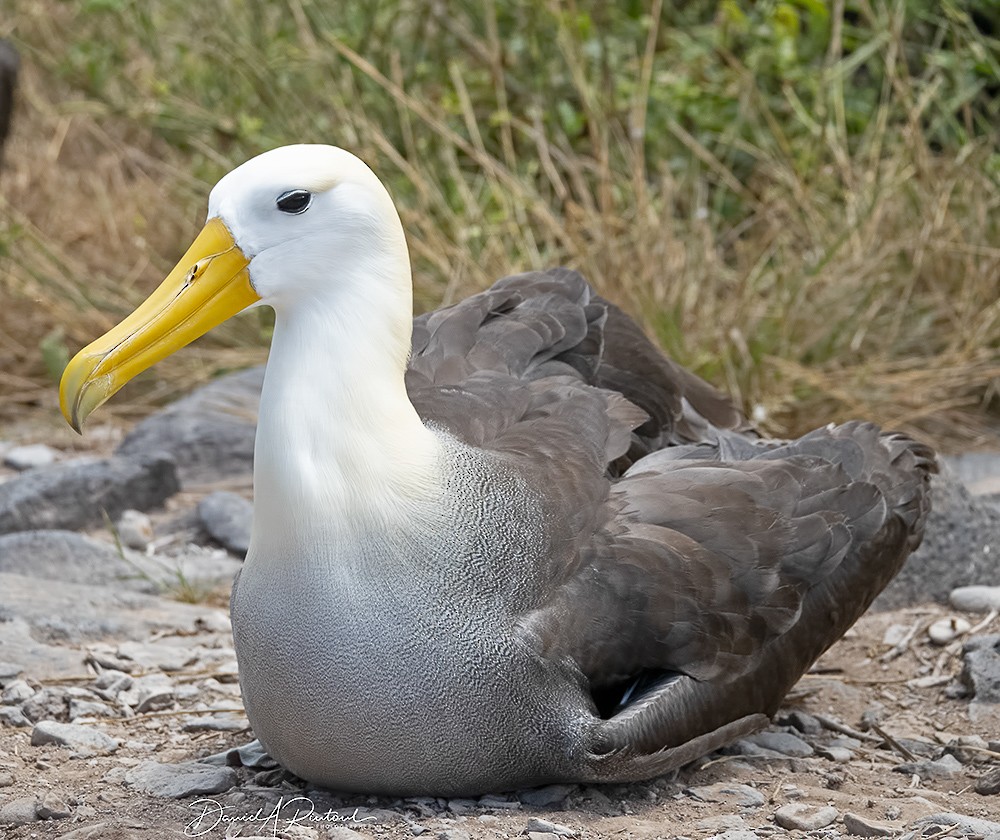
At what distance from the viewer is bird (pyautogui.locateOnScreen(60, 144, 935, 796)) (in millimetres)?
3645

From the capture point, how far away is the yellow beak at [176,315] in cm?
356

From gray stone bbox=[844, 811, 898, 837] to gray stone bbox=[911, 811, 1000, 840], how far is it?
72 mm

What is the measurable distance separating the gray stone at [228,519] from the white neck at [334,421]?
2611 millimetres

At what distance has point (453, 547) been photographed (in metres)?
3.80

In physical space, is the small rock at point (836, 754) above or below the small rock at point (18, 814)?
below

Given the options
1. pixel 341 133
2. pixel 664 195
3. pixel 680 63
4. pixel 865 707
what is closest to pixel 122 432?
pixel 341 133

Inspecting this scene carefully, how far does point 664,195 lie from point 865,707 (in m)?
3.07

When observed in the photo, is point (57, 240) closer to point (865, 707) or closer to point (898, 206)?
point (898, 206)

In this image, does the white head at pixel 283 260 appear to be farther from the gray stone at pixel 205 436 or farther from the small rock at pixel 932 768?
the gray stone at pixel 205 436

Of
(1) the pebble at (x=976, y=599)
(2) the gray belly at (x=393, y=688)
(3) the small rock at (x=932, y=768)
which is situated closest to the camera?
(2) the gray belly at (x=393, y=688)

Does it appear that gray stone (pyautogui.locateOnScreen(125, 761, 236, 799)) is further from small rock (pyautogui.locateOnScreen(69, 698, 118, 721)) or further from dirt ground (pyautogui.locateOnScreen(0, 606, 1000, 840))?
small rock (pyautogui.locateOnScreen(69, 698, 118, 721))

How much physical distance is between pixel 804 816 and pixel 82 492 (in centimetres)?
356

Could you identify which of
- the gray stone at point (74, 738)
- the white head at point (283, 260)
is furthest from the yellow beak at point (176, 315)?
the gray stone at point (74, 738)

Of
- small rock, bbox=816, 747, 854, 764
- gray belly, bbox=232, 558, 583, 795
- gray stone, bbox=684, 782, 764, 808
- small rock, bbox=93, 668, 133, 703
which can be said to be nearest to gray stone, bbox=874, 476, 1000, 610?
small rock, bbox=816, 747, 854, 764
